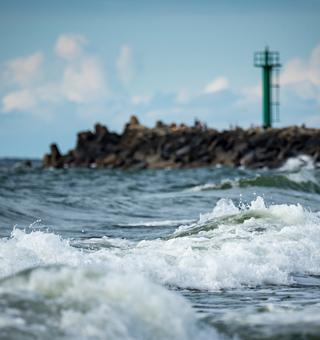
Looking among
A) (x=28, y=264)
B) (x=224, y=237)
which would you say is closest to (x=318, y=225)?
(x=224, y=237)

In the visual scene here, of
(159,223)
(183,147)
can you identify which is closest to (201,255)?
(159,223)

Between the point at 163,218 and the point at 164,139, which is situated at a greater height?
the point at 164,139

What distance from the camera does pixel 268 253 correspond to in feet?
35.3

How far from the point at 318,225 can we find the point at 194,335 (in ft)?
21.6

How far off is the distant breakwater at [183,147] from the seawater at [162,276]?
52700 mm

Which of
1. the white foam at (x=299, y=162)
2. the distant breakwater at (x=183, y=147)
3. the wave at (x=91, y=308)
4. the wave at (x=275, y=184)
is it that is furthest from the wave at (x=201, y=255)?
the distant breakwater at (x=183, y=147)

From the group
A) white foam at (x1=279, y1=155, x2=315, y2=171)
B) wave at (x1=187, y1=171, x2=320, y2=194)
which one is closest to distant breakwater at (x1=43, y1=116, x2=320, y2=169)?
white foam at (x1=279, y1=155, x2=315, y2=171)

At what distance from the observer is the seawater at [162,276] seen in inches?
262

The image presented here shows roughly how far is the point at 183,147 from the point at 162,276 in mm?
67310

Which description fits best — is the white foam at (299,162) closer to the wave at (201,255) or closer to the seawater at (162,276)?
the seawater at (162,276)

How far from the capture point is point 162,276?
9641 millimetres

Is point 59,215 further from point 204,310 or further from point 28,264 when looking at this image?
point 204,310

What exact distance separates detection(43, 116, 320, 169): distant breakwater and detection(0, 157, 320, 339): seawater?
52.7 metres

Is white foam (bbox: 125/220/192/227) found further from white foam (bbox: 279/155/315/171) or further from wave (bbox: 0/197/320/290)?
white foam (bbox: 279/155/315/171)
